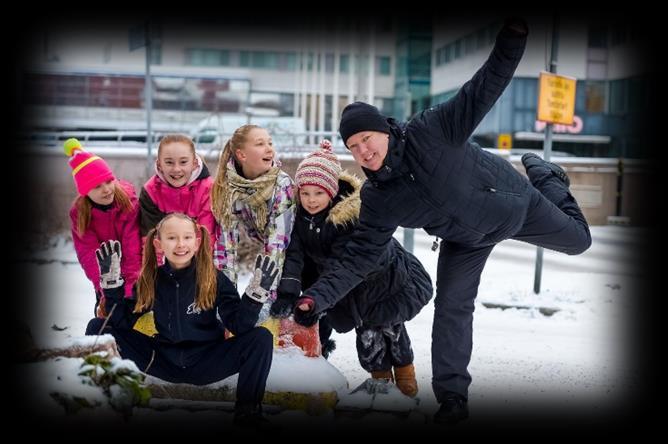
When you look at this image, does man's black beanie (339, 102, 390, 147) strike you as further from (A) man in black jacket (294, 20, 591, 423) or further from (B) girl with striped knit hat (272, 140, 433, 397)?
(B) girl with striped knit hat (272, 140, 433, 397)

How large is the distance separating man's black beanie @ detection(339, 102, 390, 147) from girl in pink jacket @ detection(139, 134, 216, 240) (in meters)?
1.11

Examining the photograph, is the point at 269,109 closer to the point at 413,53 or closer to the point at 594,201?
the point at 413,53

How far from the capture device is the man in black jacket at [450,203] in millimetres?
3232

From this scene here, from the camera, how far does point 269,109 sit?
33.3 metres

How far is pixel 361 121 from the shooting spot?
3262 mm

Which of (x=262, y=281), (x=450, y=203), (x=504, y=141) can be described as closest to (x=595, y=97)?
(x=504, y=141)

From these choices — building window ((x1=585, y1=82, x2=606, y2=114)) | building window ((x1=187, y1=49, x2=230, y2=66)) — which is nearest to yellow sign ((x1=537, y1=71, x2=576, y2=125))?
building window ((x1=585, y1=82, x2=606, y2=114))

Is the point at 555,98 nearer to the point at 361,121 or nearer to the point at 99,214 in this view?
the point at 361,121

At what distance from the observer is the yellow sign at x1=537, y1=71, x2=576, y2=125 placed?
270 inches

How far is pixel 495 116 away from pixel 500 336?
22225mm

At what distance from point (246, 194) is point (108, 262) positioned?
860 mm

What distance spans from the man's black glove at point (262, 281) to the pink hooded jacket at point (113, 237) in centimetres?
97

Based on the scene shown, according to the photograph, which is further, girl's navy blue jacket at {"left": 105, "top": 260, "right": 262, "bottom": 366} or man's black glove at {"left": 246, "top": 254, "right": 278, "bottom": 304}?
girl's navy blue jacket at {"left": 105, "top": 260, "right": 262, "bottom": 366}

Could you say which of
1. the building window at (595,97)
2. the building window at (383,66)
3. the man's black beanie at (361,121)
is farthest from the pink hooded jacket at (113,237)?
the building window at (383,66)
